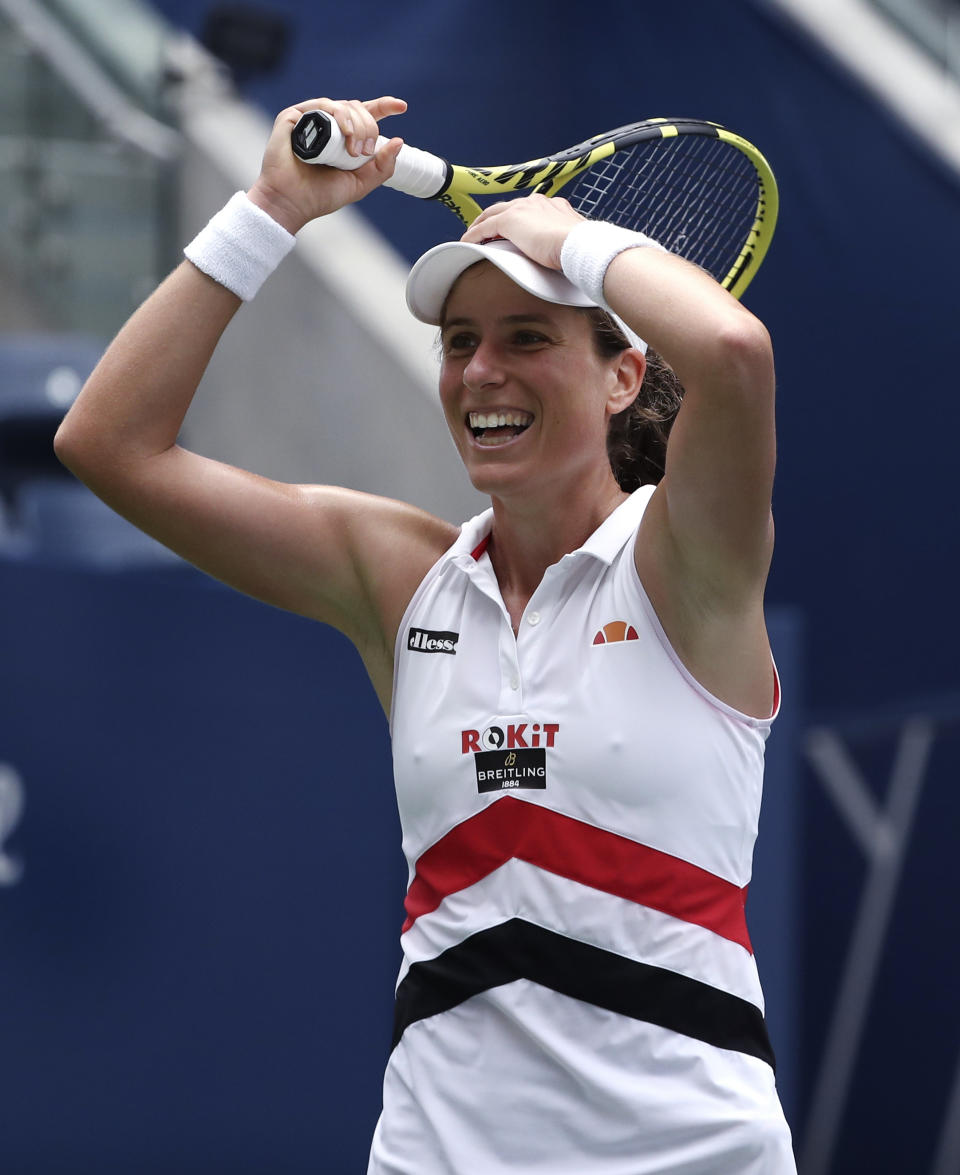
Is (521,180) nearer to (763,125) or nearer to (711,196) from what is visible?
(711,196)

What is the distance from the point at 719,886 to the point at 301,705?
6.90 feet

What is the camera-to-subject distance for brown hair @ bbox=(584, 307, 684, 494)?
214cm

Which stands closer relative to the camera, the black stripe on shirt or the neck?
the black stripe on shirt

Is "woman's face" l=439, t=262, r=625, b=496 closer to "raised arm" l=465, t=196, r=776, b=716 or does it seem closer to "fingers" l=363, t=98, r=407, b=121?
"raised arm" l=465, t=196, r=776, b=716

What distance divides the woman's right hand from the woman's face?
176mm

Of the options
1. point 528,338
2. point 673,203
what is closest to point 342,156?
point 528,338

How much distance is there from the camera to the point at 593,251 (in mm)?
1835

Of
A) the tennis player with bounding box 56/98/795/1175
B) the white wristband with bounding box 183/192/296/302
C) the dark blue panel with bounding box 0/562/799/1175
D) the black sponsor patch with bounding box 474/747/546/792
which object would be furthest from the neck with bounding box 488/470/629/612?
the dark blue panel with bounding box 0/562/799/1175

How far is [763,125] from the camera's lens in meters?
6.34

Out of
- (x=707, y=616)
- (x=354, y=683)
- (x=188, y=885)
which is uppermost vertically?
(x=707, y=616)

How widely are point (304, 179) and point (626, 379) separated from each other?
1.43 ft

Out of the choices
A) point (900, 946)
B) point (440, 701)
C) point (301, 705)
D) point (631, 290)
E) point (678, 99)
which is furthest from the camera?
point (678, 99)

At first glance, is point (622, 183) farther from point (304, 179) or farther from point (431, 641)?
point (431, 641)

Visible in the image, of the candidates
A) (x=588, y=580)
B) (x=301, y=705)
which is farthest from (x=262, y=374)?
(x=588, y=580)
